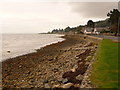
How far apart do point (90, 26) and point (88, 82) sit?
124920 millimetres

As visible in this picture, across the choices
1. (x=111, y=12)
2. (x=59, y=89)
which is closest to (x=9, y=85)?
(x=59, y=89)

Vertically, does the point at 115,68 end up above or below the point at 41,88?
above

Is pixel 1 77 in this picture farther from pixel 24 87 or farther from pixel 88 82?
pixel 88 82

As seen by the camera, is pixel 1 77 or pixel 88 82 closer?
pixel 88 82

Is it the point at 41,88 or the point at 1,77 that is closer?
the point at 41,88

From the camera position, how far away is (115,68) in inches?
406

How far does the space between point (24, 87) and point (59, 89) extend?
3.38 metres

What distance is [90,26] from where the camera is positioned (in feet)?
424

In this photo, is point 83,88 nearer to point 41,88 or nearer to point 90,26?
point 41,88

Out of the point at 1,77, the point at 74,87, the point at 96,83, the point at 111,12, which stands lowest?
the point at 1,77

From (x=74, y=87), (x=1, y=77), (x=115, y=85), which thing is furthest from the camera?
(x=1, y=77)

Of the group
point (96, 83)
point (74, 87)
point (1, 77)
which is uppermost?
point (96, 83)

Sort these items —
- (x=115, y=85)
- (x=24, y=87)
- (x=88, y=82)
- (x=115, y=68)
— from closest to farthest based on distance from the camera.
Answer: (x=115, y=85)
(x=88, y=82)
(x=115, y=68)
(x=24, y=87)

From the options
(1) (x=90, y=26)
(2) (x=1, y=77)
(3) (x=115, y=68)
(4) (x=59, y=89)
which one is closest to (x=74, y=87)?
(4) (x=59, y=89)
